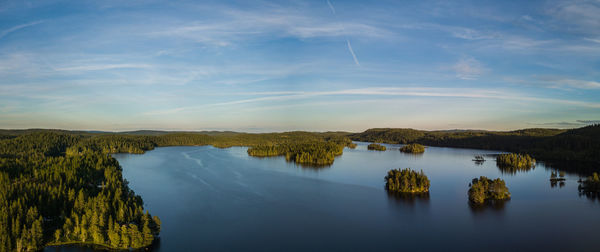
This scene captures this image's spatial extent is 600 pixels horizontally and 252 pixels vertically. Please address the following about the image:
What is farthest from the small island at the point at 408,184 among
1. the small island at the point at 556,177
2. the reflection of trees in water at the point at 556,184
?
the small island at the point at 556,177

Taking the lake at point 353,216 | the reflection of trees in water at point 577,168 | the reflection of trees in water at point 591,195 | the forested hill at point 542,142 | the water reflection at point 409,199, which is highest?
the forested hill at point 542,142

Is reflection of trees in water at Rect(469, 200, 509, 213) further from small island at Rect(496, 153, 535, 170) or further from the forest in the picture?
small island at Rect(496, 153, 535, 170)

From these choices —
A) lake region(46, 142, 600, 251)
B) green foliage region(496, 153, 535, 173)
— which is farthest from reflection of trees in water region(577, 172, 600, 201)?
green foliage region(496, 153, 535, 173)

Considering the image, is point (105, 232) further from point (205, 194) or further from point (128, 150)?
point (128, 150)

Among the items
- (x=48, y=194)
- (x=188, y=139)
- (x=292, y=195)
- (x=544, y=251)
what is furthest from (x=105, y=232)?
(x=188, y=139)

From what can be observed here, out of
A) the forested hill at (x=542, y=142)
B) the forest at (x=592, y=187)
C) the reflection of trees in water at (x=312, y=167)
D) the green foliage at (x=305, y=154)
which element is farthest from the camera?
the forested hill at (x=542, y=142)

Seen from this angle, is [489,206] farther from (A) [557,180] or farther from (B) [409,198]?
(A) [557,180]

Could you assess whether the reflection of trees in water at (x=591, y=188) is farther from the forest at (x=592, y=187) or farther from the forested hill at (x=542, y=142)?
the forested hill at (x=542, y=142)
